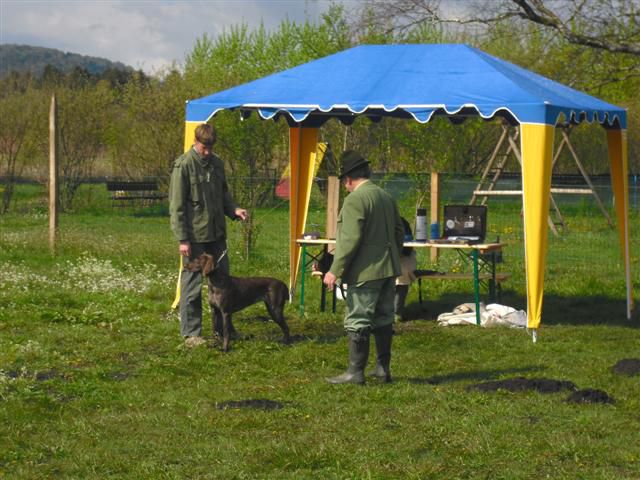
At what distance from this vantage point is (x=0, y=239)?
19.3 m

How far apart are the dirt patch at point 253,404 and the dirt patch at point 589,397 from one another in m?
2.15

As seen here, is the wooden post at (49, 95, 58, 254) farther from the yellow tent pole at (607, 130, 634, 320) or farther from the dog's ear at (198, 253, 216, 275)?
the yellow tent pole at (607, 130, 634, 320)

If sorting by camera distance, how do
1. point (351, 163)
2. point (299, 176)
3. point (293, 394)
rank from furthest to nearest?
point (299, 176), point (351, 163), point (293, 394)

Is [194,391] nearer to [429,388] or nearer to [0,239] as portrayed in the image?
[429,388]

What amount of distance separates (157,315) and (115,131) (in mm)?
20784

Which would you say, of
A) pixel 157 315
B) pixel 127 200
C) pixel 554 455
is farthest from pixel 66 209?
pixel 554 455

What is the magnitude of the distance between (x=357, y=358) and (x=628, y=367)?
248 cm

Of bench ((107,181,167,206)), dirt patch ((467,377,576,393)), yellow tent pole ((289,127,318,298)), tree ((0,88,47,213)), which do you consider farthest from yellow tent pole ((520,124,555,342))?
tree ((0,88,47,213))

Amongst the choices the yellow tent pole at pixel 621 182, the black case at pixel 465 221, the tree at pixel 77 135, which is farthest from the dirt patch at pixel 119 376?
the tree at pixel 77 135

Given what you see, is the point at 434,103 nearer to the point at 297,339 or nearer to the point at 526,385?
the point at 297,339

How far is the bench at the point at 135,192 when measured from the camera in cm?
3072

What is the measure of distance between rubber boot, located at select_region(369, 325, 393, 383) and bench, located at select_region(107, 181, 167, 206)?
21.9 m

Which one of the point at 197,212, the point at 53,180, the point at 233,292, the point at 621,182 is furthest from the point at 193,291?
the point at 53,180

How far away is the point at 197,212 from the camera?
10.8 meters
